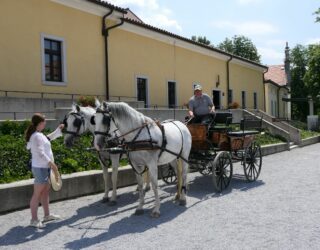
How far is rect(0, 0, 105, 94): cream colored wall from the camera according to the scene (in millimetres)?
14156

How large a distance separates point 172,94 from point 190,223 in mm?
17262

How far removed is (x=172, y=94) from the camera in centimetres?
2395

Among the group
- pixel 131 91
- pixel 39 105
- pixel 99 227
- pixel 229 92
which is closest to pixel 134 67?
pixel 131 91

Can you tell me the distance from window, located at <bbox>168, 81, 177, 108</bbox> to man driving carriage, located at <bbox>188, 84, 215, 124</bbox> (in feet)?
43.1

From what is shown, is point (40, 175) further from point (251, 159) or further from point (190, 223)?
point (251, 159)

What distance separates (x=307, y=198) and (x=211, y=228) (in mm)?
3187

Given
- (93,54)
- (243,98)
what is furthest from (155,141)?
(243,98)

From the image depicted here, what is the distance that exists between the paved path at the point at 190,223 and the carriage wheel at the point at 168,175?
613 millimetres

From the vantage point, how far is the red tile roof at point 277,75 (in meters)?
52.0

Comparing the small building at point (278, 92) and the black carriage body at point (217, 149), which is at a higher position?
the small building at point (278, 92)

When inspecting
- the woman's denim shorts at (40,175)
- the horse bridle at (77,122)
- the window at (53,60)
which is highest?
the window at (53,60)

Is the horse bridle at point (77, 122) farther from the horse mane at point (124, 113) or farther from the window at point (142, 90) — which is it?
the window at point (142, 90)

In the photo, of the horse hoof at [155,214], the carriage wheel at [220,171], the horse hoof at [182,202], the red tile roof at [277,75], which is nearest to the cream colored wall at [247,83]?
the red tile roof at [277,75]

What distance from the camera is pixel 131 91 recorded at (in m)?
20.0
